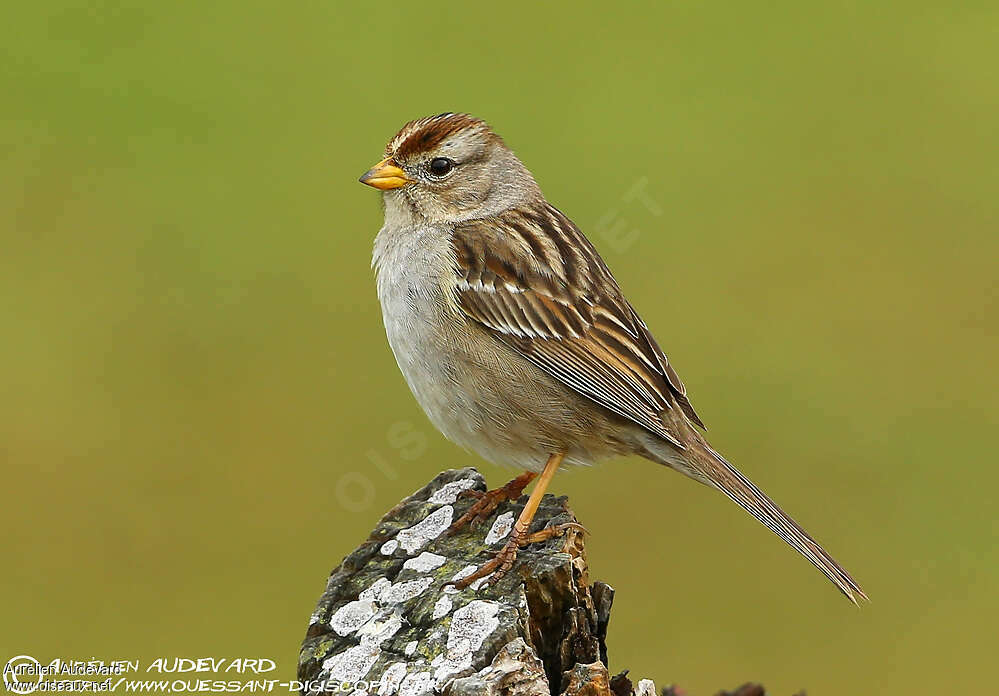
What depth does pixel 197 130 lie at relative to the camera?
1284 cm

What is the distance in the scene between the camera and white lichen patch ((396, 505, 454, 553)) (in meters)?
4.64

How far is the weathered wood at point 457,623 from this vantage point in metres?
3.86

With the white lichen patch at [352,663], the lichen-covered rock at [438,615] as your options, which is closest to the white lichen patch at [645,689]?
the lichen-covered rock at [438,615]

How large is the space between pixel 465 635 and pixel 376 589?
49 cm

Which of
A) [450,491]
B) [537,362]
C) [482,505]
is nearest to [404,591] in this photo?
[482,505]

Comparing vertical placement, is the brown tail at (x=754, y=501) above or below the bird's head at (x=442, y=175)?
below

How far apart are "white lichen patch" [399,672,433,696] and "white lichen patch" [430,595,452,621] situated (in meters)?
0.25

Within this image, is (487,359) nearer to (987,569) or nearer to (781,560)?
(781,560)

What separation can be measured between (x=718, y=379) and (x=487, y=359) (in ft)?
18.4

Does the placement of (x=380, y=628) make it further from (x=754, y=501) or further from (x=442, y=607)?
(x=754, y=501)

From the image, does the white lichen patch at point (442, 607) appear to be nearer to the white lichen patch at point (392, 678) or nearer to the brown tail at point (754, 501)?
the white lichen patch at point (392, 678)

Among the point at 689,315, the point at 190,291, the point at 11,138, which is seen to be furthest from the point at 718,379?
the point at 11,138

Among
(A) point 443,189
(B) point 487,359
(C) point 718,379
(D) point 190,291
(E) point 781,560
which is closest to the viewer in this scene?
(B) point 487,359

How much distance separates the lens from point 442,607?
4.18 metres
